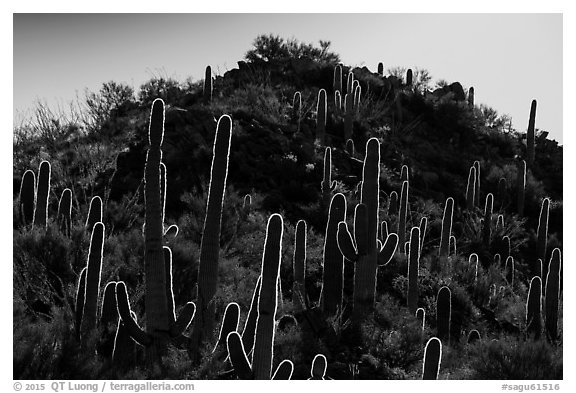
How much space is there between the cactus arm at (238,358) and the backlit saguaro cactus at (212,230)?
2.14 meters

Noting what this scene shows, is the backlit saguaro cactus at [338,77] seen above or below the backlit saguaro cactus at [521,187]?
above

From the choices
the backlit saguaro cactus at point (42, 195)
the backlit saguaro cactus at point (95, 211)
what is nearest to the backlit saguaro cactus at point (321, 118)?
the backlit saguaro cactus at point (95, 211)

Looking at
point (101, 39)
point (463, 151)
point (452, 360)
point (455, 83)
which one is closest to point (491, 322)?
point (452, 360)

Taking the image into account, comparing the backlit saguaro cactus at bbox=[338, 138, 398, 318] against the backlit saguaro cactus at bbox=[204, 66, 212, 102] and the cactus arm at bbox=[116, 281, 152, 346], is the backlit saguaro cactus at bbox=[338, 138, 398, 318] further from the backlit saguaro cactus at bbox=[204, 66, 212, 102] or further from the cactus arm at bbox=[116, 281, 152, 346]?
the backlit saguaro cactus at bbox=[204, 66, 212, 102]

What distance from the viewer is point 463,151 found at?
37781 mm

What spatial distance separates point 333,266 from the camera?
57.0 feet

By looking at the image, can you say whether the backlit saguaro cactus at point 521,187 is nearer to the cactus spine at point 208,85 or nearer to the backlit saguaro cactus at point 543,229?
the backlit saguaro cactus at point 543,229

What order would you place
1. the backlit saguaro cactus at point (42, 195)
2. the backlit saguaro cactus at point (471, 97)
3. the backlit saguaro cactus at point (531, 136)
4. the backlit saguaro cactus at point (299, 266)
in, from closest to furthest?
1. the backlit saguaro cactus at point (299, 266)
2. the backlit saguaro cactus at point (42, 195)
3. the backlit saguaro cactus at point (531, 136)
4. the backlit saguaro cactus at point (471, 97)

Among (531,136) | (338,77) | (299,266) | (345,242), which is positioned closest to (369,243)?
(345,242)

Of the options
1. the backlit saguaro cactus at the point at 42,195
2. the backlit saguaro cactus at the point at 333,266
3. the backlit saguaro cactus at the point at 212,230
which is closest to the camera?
the backlit saguaro cactus at the point at 212,230

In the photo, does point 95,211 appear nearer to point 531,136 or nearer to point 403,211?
point 403,211

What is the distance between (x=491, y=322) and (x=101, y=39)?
1206 centimetres

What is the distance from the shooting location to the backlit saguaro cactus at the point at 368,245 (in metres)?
17.3

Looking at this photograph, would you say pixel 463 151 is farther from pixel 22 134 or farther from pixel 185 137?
pixel 22 134
